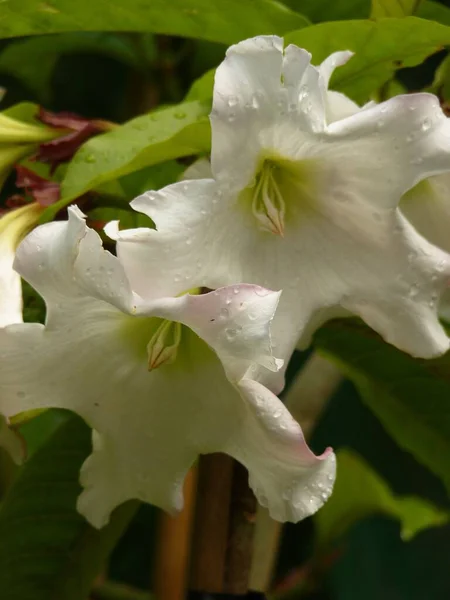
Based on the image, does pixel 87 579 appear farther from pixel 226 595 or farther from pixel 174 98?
pixel 174 98

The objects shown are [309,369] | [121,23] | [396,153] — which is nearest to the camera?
[396,153]

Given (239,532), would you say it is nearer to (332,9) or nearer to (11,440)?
(11,440)

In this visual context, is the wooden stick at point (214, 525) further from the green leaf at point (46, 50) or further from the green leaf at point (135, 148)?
the green leaf at point (46, 50)

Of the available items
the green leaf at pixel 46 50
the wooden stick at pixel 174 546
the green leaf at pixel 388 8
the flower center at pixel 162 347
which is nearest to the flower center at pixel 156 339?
the flower center at pixel 162 347

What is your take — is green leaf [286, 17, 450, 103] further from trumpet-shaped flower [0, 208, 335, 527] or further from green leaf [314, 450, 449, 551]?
green leaf [314, 450, 449, 551]

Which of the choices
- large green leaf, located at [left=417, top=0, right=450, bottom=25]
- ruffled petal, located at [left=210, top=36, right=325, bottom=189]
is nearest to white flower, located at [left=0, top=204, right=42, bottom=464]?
ruffled petal, located at [left=210, top=36, right=325, bottom=189]

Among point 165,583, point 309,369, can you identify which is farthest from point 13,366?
point 165,583
